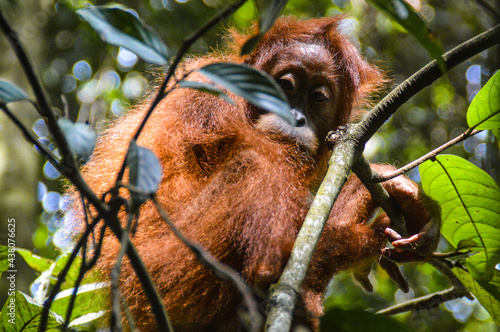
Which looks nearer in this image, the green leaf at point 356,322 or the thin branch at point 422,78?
the green leaf at point 356,322

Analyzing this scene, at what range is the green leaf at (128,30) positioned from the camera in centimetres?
112

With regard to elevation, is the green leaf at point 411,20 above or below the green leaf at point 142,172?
above

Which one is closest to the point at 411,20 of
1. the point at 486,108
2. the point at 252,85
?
the point at 252,85

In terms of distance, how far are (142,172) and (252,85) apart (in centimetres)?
33

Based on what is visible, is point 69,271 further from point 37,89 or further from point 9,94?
point 37,89

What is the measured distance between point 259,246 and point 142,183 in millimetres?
952

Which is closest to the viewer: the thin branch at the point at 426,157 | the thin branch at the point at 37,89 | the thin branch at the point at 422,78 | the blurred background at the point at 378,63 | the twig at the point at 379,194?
the thin branch at the point at 37,89

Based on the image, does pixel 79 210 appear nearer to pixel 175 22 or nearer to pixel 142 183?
pixel 142 183

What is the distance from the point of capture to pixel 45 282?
242cm

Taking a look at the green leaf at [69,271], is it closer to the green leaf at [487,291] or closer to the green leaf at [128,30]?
the green leaf at [128,30]

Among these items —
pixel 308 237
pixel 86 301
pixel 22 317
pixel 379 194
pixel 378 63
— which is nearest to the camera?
pixel 308 237

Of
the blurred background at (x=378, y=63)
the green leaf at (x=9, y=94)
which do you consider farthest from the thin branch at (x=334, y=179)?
the blurred background at (x=378, y=63)

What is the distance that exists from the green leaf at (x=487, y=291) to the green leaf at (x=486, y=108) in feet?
2.20

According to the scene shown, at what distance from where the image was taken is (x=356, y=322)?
1.23m
